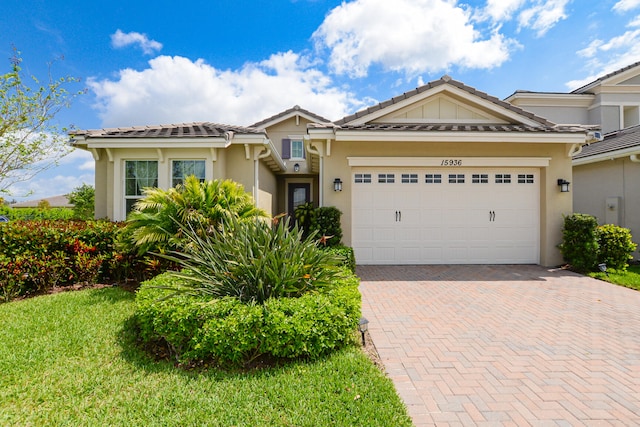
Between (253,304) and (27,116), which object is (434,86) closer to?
(253,304)

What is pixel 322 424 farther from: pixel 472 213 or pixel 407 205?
pixel 472 213

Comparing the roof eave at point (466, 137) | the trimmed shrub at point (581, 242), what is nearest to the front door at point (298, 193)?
the roof eave at point (466, 137)

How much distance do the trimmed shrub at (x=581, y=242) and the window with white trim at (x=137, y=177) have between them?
39.6ft

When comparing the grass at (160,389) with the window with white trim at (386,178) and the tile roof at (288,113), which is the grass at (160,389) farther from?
the tile roof at (288,113)

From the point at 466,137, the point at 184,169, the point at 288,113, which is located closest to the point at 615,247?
the point at 466,137

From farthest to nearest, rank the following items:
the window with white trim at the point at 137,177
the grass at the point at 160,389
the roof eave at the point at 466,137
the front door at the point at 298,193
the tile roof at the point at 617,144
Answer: the front door at the point at 298,193 < the tile roof at the point at 617,144 < the window with white trim at the point at 137,177 < the roof eave at the point at 466,137 < the grass at the point at 160,389

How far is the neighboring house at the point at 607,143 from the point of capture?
944cm

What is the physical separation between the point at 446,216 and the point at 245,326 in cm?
735

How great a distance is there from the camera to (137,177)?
28.3 ft

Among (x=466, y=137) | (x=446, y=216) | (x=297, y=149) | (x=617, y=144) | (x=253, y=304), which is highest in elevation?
(x=297, y=149)

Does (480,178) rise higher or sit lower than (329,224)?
higher

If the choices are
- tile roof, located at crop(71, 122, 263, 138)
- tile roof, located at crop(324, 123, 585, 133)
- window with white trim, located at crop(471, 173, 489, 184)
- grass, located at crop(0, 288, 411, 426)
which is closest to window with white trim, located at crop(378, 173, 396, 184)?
tile roof, located at crop(324, 123, 585, 133)

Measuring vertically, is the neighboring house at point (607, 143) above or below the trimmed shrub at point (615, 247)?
above

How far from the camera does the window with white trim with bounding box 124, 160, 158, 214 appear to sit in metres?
8.58
